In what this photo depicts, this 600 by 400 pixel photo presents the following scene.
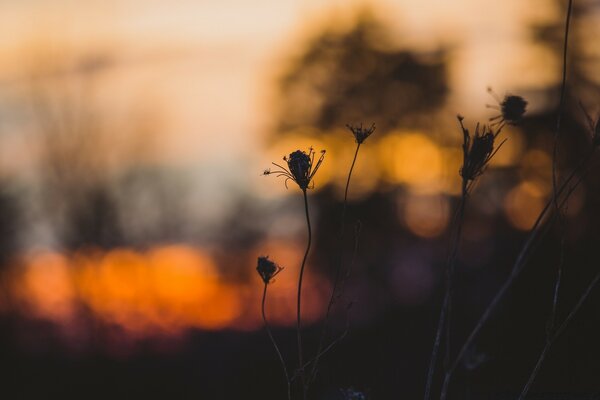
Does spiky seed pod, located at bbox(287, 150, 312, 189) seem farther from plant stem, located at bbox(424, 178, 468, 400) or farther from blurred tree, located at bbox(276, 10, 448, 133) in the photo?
blurred tree, located at bbox(276, 10, 448, 133)

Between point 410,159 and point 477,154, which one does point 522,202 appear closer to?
point 410,159

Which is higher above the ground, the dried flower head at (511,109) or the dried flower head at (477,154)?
the dried flower head at (511,109)

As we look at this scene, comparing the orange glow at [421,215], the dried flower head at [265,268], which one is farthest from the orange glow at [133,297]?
the dried flower head at [265,268]

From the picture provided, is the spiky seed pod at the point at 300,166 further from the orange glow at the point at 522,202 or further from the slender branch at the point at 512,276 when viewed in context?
the orange glow at the point at 522,202

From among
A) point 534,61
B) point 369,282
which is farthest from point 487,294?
point 534,61

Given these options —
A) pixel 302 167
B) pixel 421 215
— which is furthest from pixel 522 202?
pixel 302 167

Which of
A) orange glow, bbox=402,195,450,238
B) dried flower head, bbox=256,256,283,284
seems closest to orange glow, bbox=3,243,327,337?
orange glow, bbox=402,195,450,238

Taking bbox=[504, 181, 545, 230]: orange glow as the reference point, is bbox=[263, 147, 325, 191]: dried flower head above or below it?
above

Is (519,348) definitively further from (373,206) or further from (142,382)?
(373,206)
